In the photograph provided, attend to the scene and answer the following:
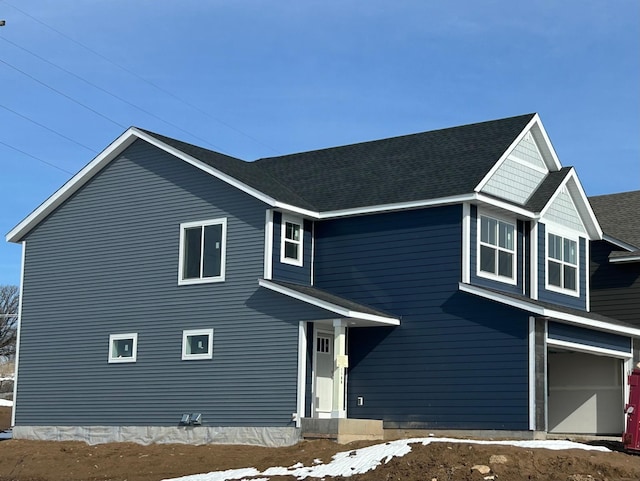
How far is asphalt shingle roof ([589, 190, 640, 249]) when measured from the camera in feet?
107

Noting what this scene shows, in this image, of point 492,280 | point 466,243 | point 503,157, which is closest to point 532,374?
point 492,280

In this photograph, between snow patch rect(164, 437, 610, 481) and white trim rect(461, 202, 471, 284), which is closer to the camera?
snow patch rect(164, 437, 610, 481)

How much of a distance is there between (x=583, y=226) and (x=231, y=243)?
34.4 ft

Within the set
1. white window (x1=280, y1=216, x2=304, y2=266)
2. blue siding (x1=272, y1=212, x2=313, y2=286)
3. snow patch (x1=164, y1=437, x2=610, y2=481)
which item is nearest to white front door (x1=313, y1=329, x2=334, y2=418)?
blue siding (x1=272, y1=212, x2=313, y2=286)

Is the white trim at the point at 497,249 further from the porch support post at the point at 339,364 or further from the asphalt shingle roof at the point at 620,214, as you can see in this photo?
the asphalt shingle roof at the point at 620,214

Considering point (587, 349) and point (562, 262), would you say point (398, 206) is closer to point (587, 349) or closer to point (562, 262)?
point (562, 262)

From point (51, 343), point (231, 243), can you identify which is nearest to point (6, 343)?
point (51, 343)

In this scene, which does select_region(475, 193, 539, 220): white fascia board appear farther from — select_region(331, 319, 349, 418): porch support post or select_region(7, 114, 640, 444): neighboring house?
select_region(331, 319, 349, 418): porch support post

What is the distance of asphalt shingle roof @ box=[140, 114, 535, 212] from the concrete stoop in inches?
232

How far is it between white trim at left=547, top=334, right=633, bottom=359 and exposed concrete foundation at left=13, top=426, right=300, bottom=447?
22.4 feet

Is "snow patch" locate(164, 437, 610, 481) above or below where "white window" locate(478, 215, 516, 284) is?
below

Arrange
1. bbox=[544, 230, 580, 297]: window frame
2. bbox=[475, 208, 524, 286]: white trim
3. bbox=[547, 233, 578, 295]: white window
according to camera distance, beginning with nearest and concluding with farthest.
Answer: bbox=[475, 208, 524, 286]: white trim < bbox=[544, 230, 580, 297]: window frame < bbox=[547, 233, 578, 295]: white window

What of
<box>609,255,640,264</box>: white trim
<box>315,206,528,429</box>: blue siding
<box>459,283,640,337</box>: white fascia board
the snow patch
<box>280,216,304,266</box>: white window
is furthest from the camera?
<box>609,255,640,264</box>: white trim

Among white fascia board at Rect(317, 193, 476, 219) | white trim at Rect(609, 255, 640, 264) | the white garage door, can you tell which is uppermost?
white fascia board at Rect(317, 193, 476, 219)
